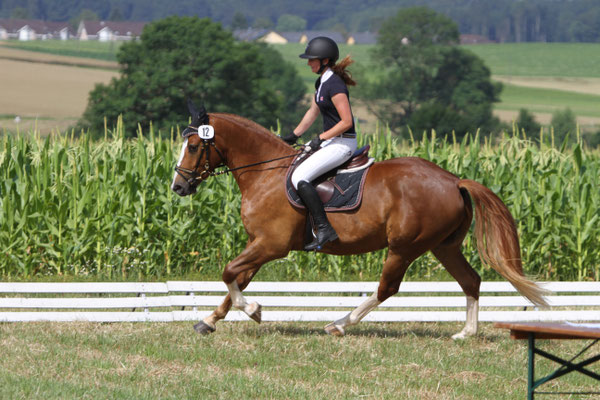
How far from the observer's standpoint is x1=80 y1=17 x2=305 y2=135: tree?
179ft

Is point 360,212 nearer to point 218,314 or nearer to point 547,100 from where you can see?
point 218,314

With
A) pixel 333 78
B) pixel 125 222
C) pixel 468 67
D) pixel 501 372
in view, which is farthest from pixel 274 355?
pixel 468 67

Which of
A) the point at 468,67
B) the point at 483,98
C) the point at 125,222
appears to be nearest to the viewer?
the point at 125,222

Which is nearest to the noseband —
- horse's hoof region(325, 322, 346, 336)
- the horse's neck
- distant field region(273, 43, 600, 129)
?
the horse's neck

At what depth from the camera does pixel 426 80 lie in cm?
9250

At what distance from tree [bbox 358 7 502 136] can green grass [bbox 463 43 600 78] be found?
36.6 metres

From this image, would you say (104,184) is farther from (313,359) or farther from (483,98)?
(483,98)

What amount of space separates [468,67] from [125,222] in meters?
81.5

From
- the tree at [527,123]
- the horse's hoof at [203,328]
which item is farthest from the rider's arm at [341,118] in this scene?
the tree at [527,123]

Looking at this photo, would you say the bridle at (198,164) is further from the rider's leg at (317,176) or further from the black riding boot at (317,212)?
the black riding boot at (317,212)

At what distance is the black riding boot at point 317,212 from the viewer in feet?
26.5

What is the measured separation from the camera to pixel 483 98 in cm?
8444

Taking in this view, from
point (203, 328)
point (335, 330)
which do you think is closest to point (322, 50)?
point (335, 330)

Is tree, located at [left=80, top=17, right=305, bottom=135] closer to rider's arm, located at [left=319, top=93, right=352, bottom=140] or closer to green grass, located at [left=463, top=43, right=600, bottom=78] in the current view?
rider's arm, located at [left=319, top=93, right=352, bottom=140]
